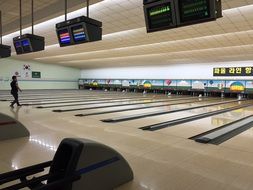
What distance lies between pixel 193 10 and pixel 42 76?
19.1 meters

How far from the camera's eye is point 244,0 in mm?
5145

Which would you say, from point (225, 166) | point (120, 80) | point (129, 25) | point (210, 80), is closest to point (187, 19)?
point (225, 166)

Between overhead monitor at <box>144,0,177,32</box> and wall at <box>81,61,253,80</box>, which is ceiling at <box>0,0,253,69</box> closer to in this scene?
wall at <box>81,61,253,80</box>

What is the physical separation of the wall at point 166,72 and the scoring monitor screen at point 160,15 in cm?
1097

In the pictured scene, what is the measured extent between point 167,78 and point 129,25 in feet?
31.1

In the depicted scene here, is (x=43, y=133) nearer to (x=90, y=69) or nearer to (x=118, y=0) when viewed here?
(x=118, y=0)

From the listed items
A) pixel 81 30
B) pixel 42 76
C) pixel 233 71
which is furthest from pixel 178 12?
pixel 42 76

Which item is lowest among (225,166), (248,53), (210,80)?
(225,166)

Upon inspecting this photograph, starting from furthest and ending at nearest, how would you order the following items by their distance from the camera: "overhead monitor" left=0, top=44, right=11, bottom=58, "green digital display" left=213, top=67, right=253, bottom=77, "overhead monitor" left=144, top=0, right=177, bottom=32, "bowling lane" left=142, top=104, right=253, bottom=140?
"green digital display" left=213, top=67, right=253, bottom=77
"overhead monitor" left=0, top=44, right=11, bottom=58
"bowling lane" left=142, top=104, right=253, bottom=140
"overhead monitor" left=144, top=0, right=177, bottom=32

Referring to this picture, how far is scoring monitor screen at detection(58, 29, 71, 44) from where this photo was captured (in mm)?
5187

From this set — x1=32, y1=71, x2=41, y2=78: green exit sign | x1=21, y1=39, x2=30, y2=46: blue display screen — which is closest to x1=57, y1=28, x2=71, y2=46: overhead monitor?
x1=21, y1=39, x2=30, y2=46: blue display screen

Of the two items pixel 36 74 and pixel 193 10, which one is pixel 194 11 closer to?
pixel 193 10

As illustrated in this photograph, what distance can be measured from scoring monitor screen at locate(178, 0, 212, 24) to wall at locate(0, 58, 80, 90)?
1774cm

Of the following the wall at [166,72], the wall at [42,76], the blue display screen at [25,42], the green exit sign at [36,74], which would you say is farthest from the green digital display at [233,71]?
the green exit sign at [36,74]
